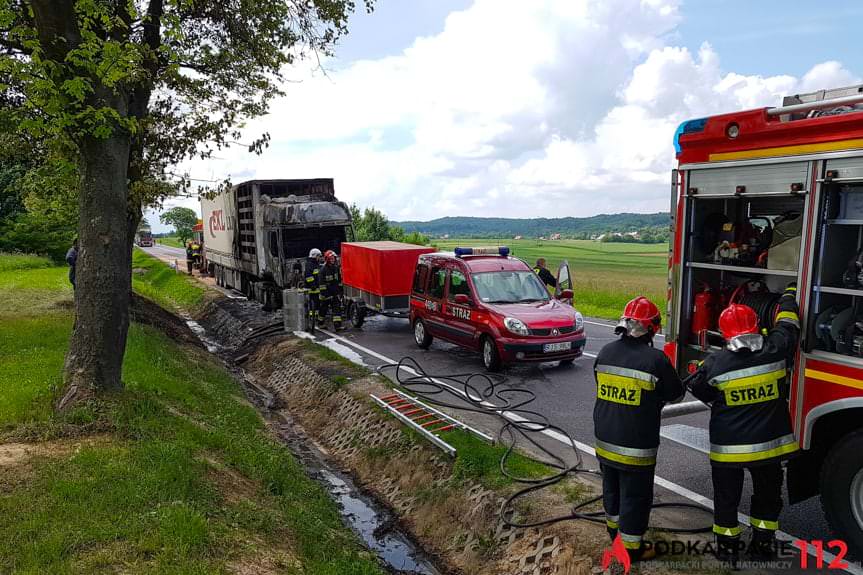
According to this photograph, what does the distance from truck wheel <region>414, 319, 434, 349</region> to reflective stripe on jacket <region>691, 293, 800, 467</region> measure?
8.65 metres

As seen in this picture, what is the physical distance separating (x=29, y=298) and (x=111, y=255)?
12847 mm

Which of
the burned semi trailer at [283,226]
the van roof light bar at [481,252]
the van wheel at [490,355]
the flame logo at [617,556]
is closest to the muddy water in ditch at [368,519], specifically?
the flame logo at [617,556]

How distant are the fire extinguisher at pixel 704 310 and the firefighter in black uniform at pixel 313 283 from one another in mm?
10748

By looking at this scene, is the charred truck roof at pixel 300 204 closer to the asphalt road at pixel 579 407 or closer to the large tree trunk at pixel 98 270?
the asphalt road at pixel 579 407

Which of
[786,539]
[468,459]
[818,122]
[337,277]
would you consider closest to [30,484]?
[468,459]

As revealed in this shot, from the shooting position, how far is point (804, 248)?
4742 millimetres

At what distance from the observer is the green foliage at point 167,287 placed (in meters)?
25.5

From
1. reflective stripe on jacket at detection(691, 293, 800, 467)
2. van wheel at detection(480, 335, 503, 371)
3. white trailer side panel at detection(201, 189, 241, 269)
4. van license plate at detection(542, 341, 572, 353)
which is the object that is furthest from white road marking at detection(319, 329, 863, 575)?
white trailer side panel at detection(201, 189, 241, 269)

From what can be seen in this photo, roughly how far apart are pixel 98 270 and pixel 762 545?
7.00 metres

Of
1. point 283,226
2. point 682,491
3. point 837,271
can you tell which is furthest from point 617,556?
point 283,226

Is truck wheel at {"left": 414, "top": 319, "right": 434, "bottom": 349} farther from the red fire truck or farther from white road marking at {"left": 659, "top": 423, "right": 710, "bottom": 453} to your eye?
the red fire truck

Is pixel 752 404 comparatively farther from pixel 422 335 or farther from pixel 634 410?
pixel 422 335

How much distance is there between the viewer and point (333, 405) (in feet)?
32.9

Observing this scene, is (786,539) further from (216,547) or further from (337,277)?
(337,277)
